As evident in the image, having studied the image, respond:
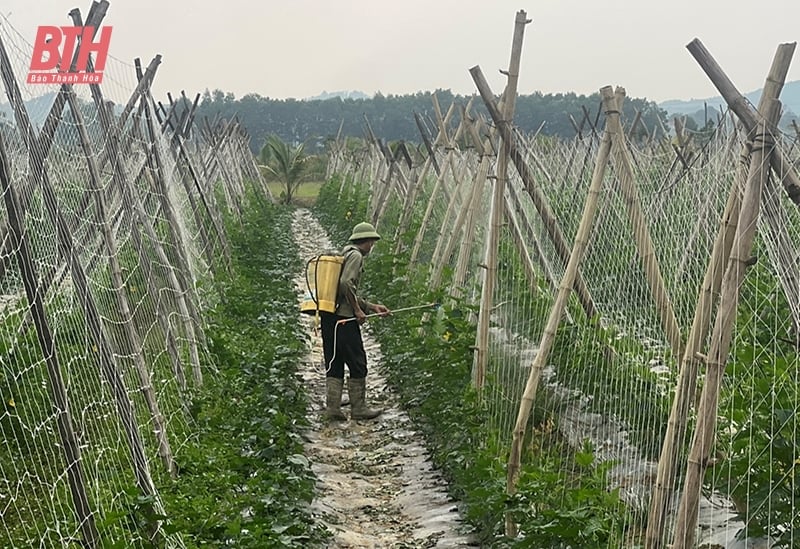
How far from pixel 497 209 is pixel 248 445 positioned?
2.27 metres

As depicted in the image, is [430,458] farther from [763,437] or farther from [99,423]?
[763,437]

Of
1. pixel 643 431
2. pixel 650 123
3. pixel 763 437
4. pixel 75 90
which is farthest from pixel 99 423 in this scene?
pixel 650 123

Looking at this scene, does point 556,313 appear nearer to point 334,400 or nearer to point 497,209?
point 497,209

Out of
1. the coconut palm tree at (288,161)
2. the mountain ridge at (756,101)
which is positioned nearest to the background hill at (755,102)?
the mountain ridge at (756,101)

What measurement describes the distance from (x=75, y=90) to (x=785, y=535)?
459 cm

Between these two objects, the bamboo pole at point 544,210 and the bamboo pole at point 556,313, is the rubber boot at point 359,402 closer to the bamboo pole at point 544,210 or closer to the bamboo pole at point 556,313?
the bamboo pole at point 544,210

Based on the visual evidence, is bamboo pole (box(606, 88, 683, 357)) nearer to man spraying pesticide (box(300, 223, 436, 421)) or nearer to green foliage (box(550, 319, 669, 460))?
green foliage (box(550, 319, 669, 460))

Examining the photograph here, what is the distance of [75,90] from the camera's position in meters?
5.92

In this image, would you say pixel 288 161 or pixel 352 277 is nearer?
pixel 352 277

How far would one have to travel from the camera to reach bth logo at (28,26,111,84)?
17.9 ft

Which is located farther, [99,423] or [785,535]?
[99,423]

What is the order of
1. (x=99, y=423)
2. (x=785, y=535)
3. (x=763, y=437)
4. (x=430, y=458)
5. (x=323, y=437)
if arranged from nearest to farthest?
(x=785, y=535) < (x=763, y=437) < (x=99, y=423) < (x=430, y=458) < (x=323, y=437)

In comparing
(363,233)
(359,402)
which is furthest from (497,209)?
(359,402)

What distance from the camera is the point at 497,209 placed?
21.7 ft
